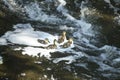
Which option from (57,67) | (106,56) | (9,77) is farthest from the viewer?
(106,56)

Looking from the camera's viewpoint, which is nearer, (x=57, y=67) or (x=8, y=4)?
(x=57, y=67)

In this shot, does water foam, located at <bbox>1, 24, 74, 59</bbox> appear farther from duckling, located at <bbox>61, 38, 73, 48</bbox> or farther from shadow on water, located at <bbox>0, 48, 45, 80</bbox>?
shadow on water, located at <bbox>0, 48, 45, 80</bbox>

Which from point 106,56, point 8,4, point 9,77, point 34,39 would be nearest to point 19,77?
point 9,77

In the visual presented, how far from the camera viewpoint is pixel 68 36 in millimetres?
8711

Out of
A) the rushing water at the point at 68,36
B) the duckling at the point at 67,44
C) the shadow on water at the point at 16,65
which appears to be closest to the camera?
the shadow on water at the point at 16,65

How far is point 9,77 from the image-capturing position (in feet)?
21.1

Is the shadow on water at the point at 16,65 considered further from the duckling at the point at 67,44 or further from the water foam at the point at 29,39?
the duckling at the point at 67,44

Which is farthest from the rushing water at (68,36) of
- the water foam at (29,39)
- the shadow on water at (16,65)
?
the shadow on water at (16,65)

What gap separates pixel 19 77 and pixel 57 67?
1009 millimetres

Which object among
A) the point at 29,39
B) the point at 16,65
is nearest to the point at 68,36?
the point at 29,39

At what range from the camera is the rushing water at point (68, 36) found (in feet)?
23.6

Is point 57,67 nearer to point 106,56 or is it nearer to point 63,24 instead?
point 106,56

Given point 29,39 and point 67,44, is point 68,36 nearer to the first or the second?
point 67,44

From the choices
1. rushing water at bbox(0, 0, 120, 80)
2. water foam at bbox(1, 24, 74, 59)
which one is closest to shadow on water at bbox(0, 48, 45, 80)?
rushing water at bbox(0, 0, 120, 80)
